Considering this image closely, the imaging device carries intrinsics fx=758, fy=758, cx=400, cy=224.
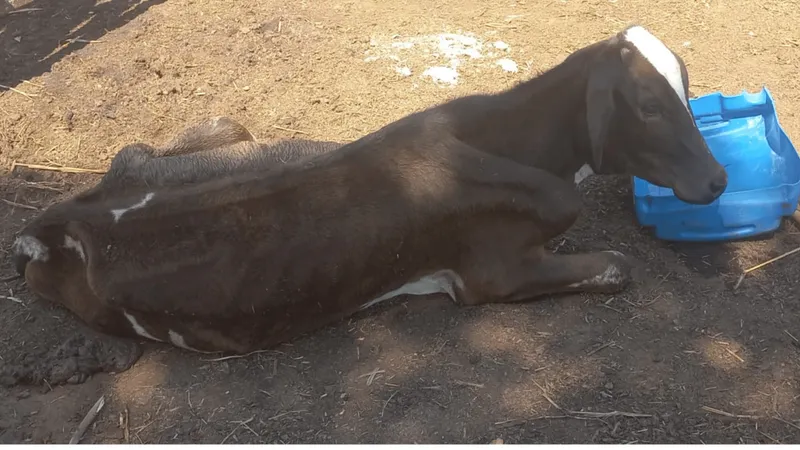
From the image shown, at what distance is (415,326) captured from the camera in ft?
13.4

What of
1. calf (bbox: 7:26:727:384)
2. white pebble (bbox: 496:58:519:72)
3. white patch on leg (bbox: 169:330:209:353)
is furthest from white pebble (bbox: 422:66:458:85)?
white patch on leg (bbox: 169:330:209:353)

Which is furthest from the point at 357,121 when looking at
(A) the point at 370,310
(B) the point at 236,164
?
(A) the point at 370,310

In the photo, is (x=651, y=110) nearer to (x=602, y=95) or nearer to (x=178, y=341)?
(x=602, y=95)

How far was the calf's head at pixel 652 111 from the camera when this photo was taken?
3.80m

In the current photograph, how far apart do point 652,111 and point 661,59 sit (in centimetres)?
26

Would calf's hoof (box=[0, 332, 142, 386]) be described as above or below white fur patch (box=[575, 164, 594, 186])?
below

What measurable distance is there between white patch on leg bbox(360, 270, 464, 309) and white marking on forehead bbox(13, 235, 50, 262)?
1646 millimetres

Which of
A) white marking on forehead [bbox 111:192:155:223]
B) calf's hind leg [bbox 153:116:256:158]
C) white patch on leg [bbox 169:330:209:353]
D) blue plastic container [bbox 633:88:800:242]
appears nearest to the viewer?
white marking on forehead [bbox 111:192:155:223]

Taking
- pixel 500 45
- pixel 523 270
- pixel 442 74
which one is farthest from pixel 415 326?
pixel 500 45

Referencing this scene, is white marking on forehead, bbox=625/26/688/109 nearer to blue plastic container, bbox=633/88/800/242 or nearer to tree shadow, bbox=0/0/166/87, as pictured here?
blue plastic container, bbox=633/88/800/242

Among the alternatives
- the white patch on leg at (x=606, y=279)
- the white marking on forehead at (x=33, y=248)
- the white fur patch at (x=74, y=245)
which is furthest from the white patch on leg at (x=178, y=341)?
the white patch on leg at (x=606, y=279)

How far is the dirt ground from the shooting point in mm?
3600

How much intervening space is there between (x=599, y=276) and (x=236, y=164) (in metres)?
2.16

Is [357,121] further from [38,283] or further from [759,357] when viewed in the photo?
[759,357]
